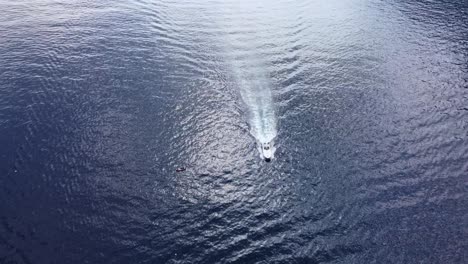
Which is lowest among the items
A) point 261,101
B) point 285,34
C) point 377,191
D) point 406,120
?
point 377,191

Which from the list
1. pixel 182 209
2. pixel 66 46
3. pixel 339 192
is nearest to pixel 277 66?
pixel 339 192

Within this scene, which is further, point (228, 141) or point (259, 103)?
point (259, 103)

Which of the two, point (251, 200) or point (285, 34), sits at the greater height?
point (285, 34)

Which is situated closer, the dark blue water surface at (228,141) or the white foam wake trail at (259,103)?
the dark blue water surface at (228,141)

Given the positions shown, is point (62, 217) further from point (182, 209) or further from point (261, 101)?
point (261, 101)

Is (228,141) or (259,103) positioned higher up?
(259,103)

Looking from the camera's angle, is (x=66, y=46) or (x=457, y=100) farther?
(x=66, y=46)

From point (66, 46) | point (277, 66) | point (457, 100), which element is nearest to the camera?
point (457, 100)

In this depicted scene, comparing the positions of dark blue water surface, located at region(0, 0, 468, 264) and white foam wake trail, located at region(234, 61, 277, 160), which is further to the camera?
white foam wake trail, located at region(234, 61, 277, 160)
